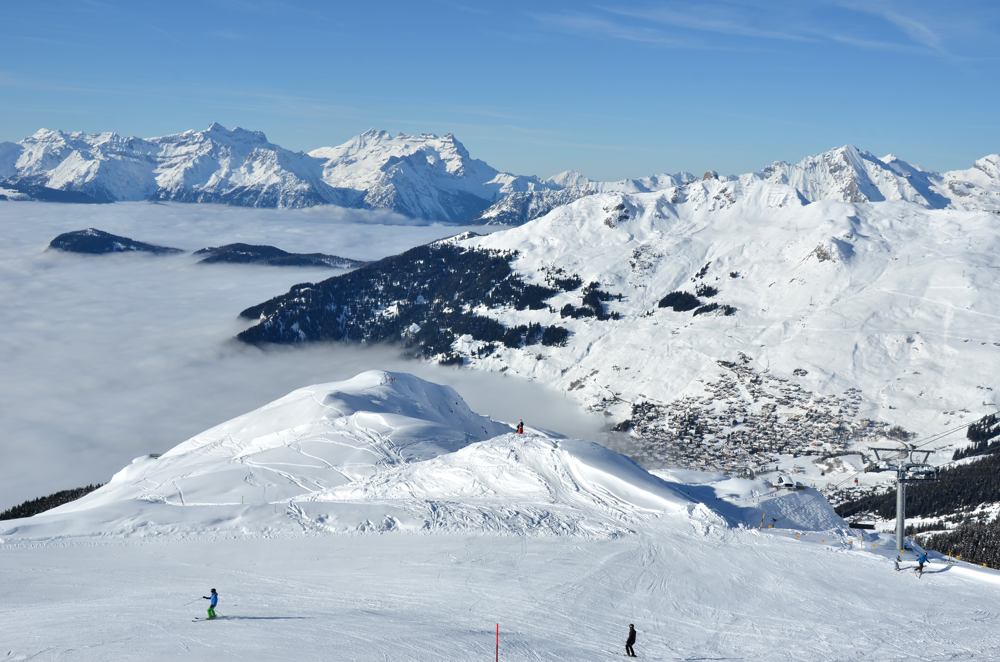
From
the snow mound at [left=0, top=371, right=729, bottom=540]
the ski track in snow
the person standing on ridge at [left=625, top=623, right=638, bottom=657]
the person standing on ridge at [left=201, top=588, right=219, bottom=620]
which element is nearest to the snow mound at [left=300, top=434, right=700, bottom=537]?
the snow mound at [left=0, top=371, right=729, bottom=540]

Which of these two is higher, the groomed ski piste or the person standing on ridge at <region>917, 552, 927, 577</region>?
the person standing on ridge at <region>917, 552, 927, 577</region>

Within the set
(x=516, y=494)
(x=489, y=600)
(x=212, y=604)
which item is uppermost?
(x=212, y=604)

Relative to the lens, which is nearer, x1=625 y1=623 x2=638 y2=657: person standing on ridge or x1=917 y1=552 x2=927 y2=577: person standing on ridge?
x1=625 y1=623 x2=638 y2=657: person standing on ridge

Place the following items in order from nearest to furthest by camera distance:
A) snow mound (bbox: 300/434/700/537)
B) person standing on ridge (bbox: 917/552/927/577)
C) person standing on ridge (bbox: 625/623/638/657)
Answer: person standing on ridge (bbox: 625/623/638/657), person standing on ridge (bbox: 917/552/927/577), snow mound (bbox: 300/434/700/537)

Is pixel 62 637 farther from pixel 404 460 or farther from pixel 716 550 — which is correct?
pixel 404 460

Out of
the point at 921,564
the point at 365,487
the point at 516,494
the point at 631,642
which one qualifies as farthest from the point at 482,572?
the point at 921,564

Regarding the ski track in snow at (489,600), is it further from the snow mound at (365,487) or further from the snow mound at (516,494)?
the snow mound at (365,487)

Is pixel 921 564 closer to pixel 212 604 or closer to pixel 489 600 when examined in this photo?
pixel 489 600

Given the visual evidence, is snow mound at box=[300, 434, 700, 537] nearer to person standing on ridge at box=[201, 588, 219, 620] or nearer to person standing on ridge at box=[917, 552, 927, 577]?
person standing on ridge at box=[917, 552, 927, 577]

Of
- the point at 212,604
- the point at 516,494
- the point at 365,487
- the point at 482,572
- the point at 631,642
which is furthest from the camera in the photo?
the point at 365,487

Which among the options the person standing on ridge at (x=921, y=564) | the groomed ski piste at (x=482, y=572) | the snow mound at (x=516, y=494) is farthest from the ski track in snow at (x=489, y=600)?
the snow mound at (x=516, y=494)
